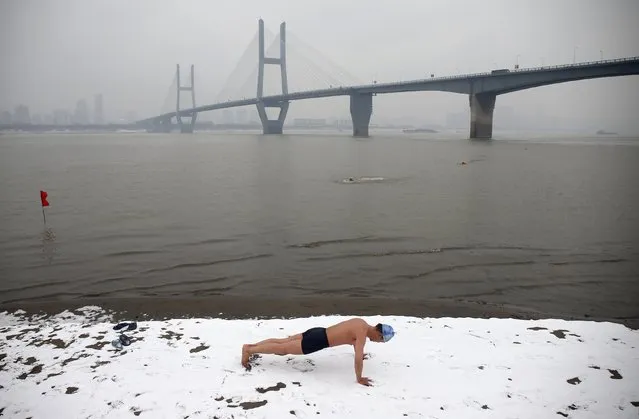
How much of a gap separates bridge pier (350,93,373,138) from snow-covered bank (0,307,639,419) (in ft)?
275

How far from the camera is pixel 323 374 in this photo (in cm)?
443

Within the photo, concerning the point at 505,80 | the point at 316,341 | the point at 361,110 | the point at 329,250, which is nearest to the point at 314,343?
the point at 316,341

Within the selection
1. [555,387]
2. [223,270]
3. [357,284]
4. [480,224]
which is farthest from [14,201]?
[555,387]

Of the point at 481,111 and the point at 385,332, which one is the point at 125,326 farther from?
the point at 481,111

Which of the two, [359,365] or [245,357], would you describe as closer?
[359,365]

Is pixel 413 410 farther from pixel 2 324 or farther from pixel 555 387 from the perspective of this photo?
pixel 2 324

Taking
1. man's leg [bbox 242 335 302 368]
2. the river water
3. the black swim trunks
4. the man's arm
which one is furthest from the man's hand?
the river water

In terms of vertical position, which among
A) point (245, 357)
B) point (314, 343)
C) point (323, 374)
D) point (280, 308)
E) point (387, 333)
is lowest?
point (280, 308)

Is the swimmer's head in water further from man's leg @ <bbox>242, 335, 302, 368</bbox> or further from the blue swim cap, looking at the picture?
man's leg @ <bbox>242, 335, 302, 368</bbox>

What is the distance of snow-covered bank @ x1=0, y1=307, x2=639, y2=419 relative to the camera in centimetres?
383

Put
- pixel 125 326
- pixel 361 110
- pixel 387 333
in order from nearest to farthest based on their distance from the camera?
pixel 387 333 → pixel 125 326 → pixel 361 110

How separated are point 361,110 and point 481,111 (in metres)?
25.5

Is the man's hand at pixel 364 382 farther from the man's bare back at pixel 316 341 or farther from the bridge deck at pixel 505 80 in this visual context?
the bridge deck at pixel 505 80

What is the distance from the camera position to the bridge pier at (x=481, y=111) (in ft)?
221
